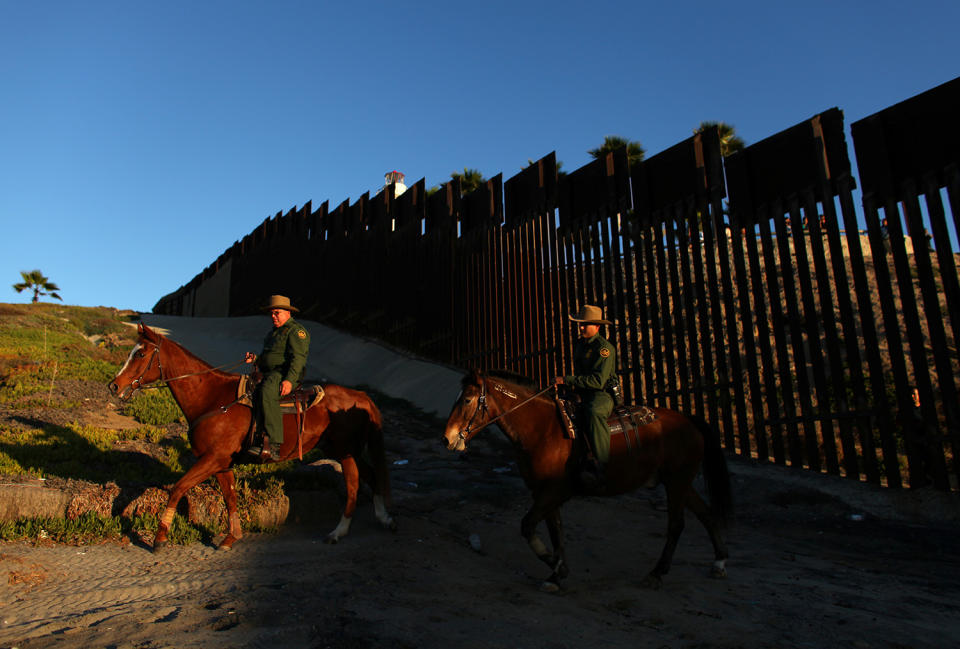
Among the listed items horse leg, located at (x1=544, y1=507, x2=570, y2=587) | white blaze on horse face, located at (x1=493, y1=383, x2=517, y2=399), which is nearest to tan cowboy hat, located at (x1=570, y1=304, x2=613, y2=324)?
white blaze on horse face, located at (x1=493, y1=383, x2=517, y2=399)

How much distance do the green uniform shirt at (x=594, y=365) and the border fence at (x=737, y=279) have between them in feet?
11.6

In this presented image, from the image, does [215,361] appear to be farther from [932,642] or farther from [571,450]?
[932,642]

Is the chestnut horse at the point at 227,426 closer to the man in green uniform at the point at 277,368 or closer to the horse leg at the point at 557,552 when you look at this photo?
the man in green uniform at the point at 277,368

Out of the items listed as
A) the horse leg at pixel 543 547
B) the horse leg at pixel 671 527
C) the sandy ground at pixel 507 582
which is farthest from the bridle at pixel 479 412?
the horse leg at pixel 671 527

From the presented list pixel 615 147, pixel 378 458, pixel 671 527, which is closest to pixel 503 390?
pixel 671 527

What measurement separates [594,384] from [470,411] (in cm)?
125

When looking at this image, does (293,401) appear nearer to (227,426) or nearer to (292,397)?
(292,397)

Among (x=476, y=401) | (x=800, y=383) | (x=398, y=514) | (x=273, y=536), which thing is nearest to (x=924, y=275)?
(x=800, y=383)

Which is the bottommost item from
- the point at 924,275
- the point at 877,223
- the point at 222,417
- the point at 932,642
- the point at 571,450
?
the point at 932,642

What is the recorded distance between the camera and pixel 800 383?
852cm

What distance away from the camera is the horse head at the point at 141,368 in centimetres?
691

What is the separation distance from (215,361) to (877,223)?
1778cm

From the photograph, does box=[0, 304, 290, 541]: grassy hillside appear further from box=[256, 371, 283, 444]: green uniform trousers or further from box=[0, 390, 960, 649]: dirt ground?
box=[256, 371, 283, 444]: green uniform trousers

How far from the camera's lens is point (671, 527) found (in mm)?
6043
